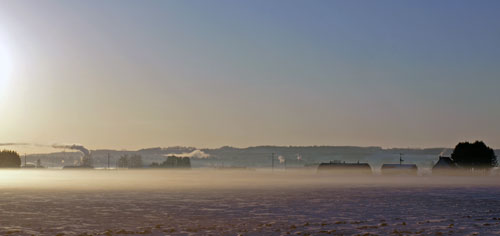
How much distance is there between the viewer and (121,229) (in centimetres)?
3503

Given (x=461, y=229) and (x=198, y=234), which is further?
(x=461, y=229)

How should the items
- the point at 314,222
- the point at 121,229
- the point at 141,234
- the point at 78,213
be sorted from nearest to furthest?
the point at 141,234 → the point at 121,229 → the point at 314,222 → the point at 78,213

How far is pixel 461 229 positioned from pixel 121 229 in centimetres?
1988

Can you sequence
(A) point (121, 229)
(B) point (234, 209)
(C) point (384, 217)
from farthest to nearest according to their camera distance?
1. (B) point (234, 209)
2. (C) point (384, 217)
3. (A) point (121, 229)

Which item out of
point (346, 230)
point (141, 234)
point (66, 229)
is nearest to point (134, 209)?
point (66, 229)

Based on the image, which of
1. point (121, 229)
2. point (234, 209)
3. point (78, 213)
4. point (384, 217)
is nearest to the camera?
point (121, 229)

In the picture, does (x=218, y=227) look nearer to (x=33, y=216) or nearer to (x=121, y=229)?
(x=121, y=229)

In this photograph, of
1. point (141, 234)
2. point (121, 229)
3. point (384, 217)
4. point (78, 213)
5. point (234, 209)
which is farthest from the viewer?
point (234, 209)

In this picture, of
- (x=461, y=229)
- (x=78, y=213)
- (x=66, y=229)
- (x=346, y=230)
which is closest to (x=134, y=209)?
(x=78, y=213)

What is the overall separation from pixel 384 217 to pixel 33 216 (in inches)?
1008

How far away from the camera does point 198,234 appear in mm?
32875

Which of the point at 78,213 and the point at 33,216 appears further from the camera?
the point at 78,213

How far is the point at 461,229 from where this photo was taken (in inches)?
1405

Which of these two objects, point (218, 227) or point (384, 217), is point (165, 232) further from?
point (384, 217)
